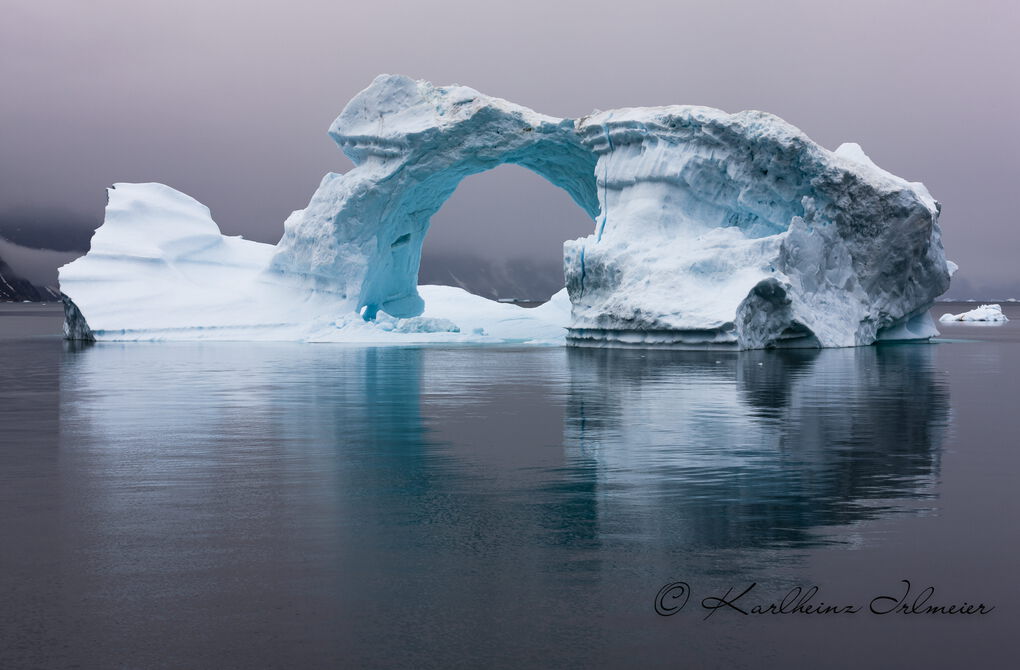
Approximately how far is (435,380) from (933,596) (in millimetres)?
10504

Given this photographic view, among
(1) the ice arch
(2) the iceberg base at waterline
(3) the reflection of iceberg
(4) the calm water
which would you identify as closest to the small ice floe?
(2) the iceberg base at waterline

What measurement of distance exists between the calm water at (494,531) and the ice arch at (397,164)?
55.0 ft

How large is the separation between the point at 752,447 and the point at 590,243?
17115 millimetres

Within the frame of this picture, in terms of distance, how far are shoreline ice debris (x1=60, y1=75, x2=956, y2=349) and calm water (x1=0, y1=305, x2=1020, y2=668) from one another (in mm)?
12107

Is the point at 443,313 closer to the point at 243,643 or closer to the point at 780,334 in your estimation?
the point at 780,334

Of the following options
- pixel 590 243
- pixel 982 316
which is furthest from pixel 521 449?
pixel 982 316

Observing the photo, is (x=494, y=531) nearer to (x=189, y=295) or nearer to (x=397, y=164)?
(x=397, y=164)

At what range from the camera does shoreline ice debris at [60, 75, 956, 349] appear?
22.1 m

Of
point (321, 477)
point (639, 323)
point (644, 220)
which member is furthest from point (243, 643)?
point (644, 220)

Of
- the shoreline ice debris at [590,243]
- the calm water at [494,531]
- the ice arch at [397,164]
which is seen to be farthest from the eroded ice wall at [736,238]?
the calm water at [494,531]

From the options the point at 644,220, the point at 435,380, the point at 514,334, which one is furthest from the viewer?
→ the point at 514,334

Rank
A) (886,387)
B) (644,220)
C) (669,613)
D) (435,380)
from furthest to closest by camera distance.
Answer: (644,220)
(435,380)
(886,387)
(669,613)

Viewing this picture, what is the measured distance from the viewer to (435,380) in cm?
1377

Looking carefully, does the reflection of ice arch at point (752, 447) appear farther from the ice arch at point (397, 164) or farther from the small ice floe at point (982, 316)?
the small ice floe at point (982, 316)
